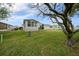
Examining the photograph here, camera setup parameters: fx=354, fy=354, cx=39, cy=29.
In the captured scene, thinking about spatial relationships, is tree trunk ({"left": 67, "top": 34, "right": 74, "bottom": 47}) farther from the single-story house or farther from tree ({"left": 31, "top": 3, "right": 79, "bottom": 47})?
the single-story house

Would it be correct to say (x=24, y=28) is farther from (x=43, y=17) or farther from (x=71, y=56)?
(x=71, y=56)

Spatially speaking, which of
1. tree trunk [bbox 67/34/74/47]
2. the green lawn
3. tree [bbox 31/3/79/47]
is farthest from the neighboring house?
tree trunk [bbox 67/34/74/47]

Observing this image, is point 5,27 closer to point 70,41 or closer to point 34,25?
point 34,25

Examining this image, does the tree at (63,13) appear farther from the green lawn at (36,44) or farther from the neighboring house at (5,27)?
the neighboring house at (5,27)

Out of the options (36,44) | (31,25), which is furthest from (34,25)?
(36,44)

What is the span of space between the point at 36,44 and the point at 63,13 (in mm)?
396

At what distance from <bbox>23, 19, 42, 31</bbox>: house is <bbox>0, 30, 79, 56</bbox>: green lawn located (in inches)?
1.7

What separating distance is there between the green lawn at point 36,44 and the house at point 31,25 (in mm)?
44

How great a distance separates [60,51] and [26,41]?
34 cm

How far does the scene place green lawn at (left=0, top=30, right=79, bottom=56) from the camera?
3.39 metres

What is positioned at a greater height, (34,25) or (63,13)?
(63,13)

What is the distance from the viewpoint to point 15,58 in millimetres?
3375

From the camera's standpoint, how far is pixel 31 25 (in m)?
3.40

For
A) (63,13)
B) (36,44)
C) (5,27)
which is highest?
(63,13)
